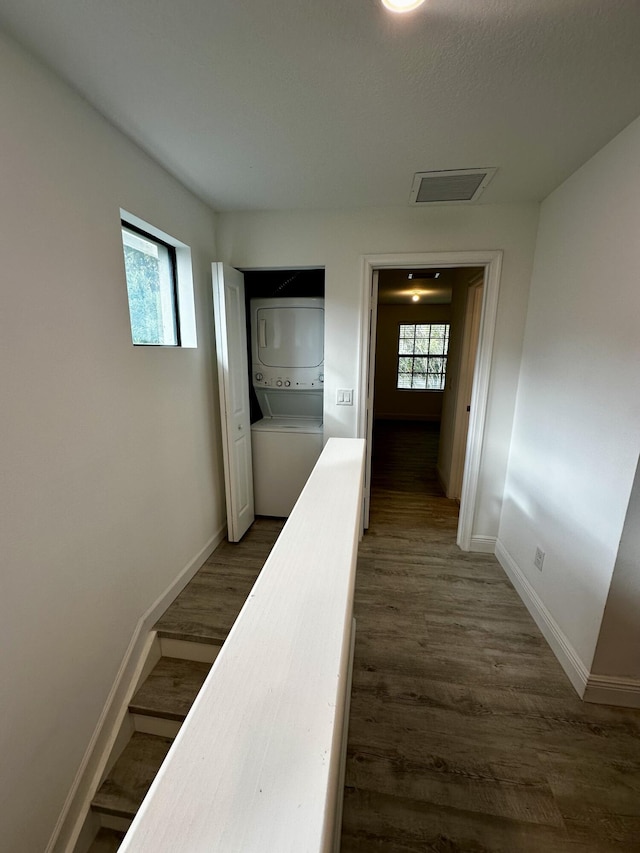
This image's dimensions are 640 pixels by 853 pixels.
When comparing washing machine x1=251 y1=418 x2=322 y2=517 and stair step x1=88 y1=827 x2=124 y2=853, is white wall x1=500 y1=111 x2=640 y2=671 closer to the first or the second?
washing machine x1=251 y1=418 x2=322 y2=517

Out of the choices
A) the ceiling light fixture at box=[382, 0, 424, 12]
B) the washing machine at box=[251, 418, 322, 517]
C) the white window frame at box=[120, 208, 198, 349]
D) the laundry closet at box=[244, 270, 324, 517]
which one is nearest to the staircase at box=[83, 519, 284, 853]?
the washing machine at box=[251, 418, 322, 517]

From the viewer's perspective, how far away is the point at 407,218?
7.39ft

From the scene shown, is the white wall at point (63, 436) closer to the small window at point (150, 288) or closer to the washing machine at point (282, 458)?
the small window at point (150, 288)

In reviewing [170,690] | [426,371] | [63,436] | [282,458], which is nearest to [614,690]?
[170,690]

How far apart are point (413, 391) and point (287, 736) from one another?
23.7ft

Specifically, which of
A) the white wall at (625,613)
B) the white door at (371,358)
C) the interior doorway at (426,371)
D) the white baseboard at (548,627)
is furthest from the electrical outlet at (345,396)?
the white wall at (625,613)

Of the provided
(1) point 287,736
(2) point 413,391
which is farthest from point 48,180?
(2) point 413,391

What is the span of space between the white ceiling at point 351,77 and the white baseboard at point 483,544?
2303mm

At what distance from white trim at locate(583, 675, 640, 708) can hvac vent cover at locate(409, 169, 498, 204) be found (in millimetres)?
2448

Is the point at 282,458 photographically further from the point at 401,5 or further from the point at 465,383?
the point at 401,5

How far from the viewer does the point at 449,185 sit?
194cm

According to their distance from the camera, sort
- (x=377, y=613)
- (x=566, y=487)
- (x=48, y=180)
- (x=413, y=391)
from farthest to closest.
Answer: (x=413, y=391) < (x=377, y=613) < (x=566, y=487) < (x=48, y=180)

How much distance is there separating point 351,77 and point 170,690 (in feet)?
8.77

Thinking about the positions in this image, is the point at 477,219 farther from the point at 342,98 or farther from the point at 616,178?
the point at 342,98
